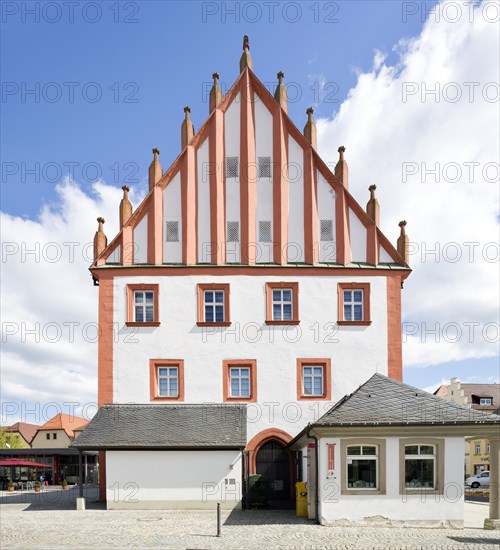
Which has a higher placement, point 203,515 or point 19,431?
point 203,515

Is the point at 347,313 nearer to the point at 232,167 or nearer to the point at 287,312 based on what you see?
the point at 287,312

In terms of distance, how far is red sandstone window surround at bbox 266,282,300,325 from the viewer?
85.5 feet

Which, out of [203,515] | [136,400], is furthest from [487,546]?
[136,400]

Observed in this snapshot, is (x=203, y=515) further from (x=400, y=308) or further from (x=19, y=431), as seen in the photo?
(x=19, y=431)

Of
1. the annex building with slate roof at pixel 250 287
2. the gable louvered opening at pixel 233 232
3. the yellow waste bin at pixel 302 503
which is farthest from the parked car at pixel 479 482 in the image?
the gable louvered opening at pixel 233 232

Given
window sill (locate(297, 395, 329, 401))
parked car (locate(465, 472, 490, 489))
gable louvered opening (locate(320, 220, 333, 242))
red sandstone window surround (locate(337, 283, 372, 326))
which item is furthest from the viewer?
parked car (locate(465, 472, 490, 489))

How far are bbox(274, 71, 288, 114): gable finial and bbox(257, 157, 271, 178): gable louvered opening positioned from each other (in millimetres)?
2415

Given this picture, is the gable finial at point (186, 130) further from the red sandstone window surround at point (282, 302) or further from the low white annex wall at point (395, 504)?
the low white annex wall at point (395, 504)

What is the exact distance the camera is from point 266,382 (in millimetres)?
25641

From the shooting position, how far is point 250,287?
85.8ft

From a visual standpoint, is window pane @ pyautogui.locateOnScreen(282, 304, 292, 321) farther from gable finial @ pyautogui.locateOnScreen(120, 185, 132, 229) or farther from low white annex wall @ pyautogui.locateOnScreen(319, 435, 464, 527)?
low white annex wall @ pyautogui.locateOnScreen(319, 435, 464, 527)

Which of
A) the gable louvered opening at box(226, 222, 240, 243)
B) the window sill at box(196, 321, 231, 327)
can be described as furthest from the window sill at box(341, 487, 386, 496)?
the gable louvered opening at box(226, 222, 240, 243)

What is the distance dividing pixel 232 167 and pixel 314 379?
9550mm

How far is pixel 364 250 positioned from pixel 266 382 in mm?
6927
